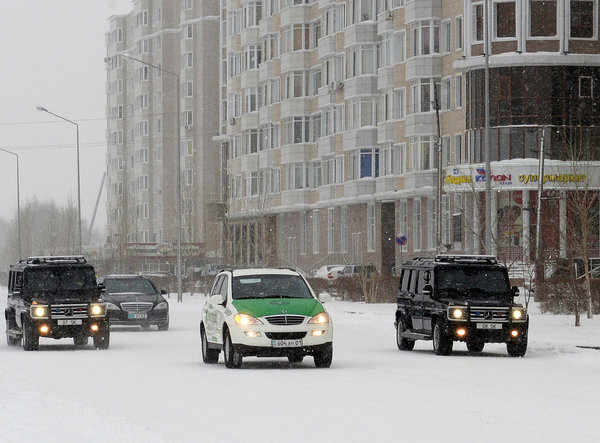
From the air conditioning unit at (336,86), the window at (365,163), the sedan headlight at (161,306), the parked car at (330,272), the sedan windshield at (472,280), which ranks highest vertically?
the air conditioning unit at (336,86)

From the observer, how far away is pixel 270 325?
2317cm

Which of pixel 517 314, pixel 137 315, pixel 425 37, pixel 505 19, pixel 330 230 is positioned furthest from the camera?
pixel 330 230

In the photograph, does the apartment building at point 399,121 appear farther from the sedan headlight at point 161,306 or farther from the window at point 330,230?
the sedan headlight at point 161,306

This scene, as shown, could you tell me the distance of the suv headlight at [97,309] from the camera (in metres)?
29.7

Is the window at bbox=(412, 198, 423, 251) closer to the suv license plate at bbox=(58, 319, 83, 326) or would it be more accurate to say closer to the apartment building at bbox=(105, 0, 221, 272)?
the apartment building at bbox=(105, 0, 221, 272)

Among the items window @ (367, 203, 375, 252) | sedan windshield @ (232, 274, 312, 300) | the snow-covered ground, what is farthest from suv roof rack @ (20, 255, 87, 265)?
window @ (367, 203, 375, 252)

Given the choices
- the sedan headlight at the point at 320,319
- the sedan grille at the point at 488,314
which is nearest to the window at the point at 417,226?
the sedan grille at the point at 488,314

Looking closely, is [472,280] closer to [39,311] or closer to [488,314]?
[488,314]

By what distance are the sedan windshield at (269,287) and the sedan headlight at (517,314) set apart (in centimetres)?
430

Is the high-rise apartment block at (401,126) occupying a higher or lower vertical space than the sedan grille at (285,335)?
higher

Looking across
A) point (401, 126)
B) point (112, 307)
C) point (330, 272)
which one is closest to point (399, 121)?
point (401, 126)

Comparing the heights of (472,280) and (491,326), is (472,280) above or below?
above

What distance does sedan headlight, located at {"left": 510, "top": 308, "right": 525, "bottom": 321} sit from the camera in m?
27.0

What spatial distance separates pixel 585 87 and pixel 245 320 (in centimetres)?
4577
